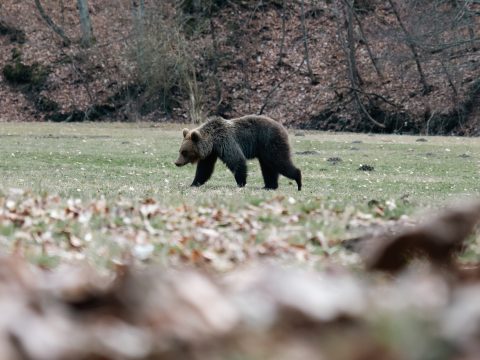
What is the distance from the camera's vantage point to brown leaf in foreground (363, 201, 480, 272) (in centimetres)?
288

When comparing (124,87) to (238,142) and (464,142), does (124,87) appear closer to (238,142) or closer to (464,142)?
(464,142)

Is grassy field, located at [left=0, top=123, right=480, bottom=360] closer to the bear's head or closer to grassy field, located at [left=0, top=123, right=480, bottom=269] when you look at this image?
grassy field, located at [left=0, top=123, right=480, bottom=269]

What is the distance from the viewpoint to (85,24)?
174ft

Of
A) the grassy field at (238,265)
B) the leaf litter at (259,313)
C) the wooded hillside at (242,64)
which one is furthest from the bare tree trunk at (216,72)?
the leaf litter at (259,313)

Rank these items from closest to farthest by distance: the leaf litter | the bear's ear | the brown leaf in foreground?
1. the leaf litter
2. the brown leaf in foreground
3. the bear's ear

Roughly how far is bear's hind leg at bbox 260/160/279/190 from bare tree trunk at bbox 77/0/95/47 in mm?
36572

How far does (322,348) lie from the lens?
1910 millimetres

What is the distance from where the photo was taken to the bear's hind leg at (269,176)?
1814 centimetres

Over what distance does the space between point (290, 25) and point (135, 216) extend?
146 ft

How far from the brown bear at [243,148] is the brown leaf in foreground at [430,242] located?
14807 mm

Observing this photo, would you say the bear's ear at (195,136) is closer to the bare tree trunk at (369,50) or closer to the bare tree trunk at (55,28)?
the bare tree trunk at (369,50)

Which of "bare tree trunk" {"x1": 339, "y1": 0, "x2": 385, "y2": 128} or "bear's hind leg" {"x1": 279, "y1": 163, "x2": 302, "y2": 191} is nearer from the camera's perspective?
"bear's hind leg" {"x1": 279, "y1": 163, "x2": 302, "y2": 191}

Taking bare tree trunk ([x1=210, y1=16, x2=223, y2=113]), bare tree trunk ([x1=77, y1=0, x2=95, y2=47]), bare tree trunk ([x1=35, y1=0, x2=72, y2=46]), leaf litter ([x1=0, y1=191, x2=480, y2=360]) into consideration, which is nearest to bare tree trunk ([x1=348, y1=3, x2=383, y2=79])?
bare tree trunk ([x1=210, y1=16, x2=223, y2=113])

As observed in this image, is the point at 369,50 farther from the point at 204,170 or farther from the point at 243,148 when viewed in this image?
the point at 204,170
